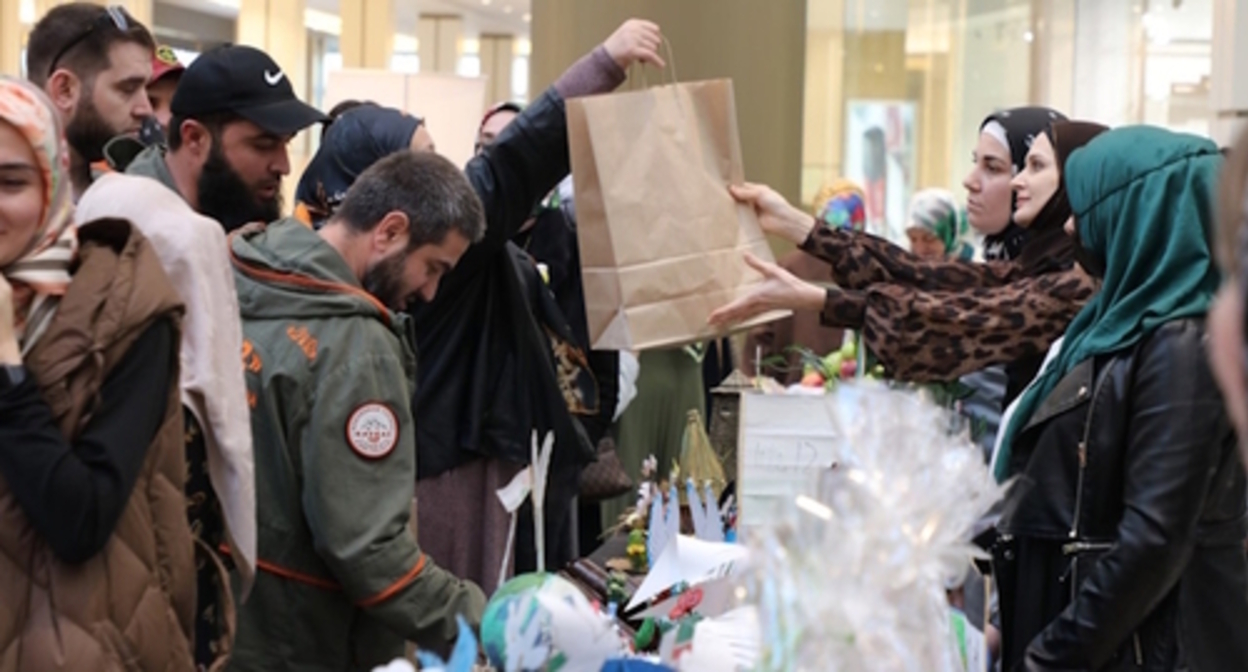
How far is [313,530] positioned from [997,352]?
4.35ft

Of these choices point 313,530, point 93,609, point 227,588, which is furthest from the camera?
point 313,530

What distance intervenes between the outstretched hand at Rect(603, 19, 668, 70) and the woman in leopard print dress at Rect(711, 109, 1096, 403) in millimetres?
323

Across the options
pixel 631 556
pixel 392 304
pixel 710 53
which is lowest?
pixel 631 556

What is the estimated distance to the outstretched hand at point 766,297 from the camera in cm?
299

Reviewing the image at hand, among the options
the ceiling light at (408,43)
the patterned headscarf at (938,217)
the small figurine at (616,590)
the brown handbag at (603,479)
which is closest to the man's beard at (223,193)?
the small figurine at (616,590)

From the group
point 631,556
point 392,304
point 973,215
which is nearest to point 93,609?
point 392,304

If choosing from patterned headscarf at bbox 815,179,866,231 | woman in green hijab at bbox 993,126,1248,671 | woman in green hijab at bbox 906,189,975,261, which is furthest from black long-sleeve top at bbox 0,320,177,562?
woman in green hijab at bbox 906,189,975,261

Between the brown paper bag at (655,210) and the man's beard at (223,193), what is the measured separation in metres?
0.56

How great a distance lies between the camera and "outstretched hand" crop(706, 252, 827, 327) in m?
2.99

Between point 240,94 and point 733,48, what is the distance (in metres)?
2.76

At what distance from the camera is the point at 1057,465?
2615mm

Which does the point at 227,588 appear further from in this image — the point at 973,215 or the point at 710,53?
the point at 710,53

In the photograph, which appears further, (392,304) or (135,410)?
(392,304)

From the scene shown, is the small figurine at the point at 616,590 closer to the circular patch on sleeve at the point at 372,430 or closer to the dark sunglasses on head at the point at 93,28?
the circular patch on sleeve at the point at 372,430
